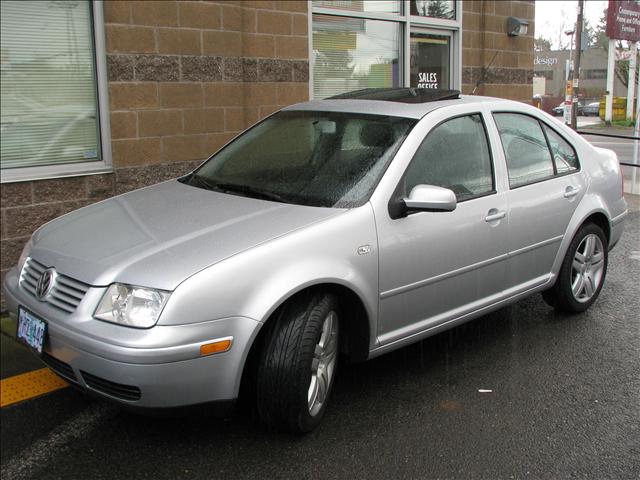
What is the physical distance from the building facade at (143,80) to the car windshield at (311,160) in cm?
202

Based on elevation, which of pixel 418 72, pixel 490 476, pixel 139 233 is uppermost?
pixel 418 72

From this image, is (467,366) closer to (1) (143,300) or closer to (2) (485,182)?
(2) (485,182)

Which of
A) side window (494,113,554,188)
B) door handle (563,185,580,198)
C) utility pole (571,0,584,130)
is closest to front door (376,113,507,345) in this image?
side window (494,113,554,188)

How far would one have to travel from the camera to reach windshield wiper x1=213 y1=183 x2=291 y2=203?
376cm

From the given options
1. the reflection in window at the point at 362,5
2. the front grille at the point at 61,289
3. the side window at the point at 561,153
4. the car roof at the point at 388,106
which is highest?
the reflection in window at the point at 362,5

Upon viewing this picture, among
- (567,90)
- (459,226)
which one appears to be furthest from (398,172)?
(567,90)

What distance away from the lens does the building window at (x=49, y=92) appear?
564 centimetres

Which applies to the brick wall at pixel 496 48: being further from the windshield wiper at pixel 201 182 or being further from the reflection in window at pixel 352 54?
the windshield wiper at pixel 201 182

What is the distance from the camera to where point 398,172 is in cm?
370

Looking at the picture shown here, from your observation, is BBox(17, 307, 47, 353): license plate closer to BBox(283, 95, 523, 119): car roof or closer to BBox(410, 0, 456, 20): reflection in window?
BBox(283, 95, 523, 119): car roof

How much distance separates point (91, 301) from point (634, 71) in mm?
11041

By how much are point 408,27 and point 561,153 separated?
16.1ft

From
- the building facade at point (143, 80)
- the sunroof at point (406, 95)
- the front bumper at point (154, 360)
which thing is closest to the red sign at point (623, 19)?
the building facade at point (143, 80)

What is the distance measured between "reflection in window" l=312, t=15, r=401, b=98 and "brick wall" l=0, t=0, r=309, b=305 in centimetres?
48
